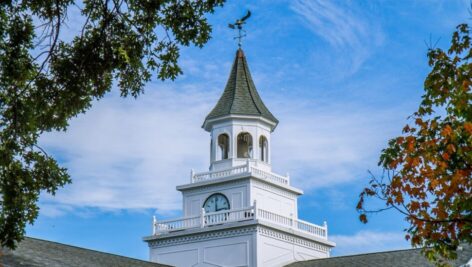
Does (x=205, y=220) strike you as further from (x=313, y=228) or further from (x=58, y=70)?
(x=58, y=70)

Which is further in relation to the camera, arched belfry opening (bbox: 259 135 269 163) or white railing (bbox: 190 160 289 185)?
arched belfry opening (bbox: 259 135 269 163)

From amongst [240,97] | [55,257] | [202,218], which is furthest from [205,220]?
[55,257]

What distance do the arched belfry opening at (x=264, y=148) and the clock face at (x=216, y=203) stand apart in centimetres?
336

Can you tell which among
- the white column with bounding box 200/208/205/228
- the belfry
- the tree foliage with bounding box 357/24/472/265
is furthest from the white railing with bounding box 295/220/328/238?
the tree foliage with bounding box 357/24/472/265

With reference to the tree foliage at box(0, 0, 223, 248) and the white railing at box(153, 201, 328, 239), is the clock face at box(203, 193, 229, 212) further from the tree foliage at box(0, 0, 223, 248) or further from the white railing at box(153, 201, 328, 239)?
the tree foliage at box(0, 0, 223, 248)

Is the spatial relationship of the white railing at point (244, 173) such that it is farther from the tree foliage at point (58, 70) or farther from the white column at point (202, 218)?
the tree foliage at point (58, 70)

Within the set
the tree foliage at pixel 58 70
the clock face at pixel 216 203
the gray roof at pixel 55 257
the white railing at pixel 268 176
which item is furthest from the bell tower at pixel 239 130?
the tree foliage at pixel 58 70

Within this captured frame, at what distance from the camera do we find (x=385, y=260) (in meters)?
43.6

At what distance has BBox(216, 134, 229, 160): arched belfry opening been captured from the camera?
49500mm

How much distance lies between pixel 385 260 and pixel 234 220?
8114 millimetres

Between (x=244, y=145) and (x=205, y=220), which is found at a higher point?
(x=244, y=145)

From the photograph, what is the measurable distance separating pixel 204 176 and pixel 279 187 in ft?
13.9

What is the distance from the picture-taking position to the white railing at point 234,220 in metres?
45.6

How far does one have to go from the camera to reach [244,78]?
171 feet
